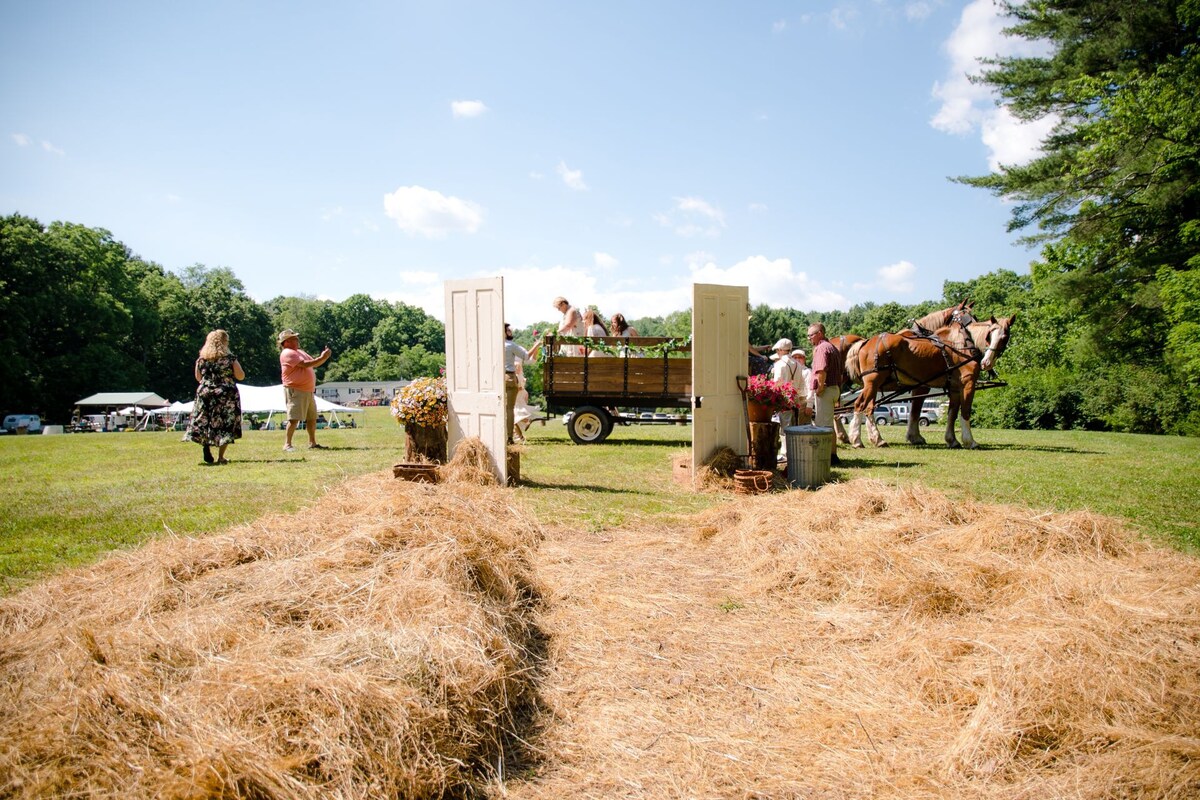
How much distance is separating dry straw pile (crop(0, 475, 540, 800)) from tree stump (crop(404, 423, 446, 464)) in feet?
13.1

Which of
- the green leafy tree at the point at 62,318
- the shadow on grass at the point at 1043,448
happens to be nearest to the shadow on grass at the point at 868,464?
the shadow on grass at the point at 1043,448

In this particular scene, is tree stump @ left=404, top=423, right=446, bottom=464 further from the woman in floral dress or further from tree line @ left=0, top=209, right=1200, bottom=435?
the woman in floral dress

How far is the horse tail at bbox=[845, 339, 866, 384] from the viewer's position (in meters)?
12.2

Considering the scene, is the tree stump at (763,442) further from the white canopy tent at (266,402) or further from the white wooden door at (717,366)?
the white canopy tent at (266,402)

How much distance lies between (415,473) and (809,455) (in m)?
4.64

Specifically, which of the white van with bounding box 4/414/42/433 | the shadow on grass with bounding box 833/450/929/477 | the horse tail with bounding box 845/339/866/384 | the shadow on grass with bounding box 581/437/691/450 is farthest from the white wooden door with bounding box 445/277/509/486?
the white van with bounding box 4/414/42/433

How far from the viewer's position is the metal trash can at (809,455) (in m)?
7.85

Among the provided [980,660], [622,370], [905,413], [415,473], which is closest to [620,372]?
[622,370]

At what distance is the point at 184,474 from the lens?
8180mm

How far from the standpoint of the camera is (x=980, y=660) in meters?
2.95

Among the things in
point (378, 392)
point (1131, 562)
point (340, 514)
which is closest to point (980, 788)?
point (1131, 562)

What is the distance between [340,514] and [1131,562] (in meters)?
5.31

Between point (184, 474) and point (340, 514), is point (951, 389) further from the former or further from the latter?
point (184, 474)

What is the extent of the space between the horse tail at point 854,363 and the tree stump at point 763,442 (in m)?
4.53
